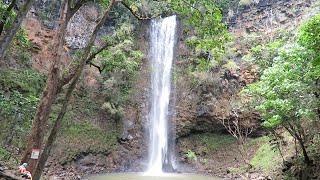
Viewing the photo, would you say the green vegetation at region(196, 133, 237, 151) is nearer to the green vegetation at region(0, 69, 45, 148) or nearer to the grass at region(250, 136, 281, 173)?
the grass at region(250, 136, 281, 173)

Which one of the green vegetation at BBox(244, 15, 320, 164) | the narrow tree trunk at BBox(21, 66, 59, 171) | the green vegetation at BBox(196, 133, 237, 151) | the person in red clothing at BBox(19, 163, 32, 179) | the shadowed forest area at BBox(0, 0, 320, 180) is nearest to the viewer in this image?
the person in red clothing at BBox(19, 163, 32, 179)

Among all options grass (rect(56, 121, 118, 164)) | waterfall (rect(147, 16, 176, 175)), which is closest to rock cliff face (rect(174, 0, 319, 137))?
waterfall (rect(147, 16, 176, 175))

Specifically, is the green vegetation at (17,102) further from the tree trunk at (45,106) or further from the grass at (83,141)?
the tree trunk at (45,106)

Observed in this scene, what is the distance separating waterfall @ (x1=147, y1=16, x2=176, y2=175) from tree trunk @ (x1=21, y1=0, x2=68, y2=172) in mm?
Result: 12875

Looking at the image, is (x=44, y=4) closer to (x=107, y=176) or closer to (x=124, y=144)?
(x=124, y=144)

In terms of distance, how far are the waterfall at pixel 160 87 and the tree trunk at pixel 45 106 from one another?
42.2ft

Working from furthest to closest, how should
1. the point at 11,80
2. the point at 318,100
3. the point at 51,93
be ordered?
1. the point at 11,80
2. the point at 318,100
3. the point at 51,93

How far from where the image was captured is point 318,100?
9477 millimetres

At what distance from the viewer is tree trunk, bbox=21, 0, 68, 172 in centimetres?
644

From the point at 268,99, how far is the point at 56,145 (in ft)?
35.6

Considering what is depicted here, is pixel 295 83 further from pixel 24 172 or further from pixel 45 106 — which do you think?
pixel 24 172

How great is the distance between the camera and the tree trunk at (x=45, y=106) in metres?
6.44

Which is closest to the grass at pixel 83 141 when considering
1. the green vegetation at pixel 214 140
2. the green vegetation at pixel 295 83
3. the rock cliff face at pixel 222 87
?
the rock cliff face at pixel 222 87

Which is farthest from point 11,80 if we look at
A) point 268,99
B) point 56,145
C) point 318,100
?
point 318,100
